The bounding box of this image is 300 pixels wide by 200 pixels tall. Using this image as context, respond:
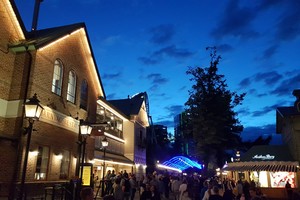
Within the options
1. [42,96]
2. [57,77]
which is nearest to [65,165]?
[42,96]

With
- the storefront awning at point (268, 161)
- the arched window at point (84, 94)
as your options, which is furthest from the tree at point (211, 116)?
the arched window at point (84, 94)

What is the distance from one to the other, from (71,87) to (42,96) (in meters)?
3.52

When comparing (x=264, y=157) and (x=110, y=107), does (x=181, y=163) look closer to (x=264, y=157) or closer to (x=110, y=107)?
(x=110, y=107)

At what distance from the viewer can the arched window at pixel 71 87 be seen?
18172 mm

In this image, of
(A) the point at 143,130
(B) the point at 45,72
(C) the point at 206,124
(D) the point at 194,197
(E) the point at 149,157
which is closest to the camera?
(B) the point at 45,72

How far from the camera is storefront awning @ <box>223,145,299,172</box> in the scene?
22.2m

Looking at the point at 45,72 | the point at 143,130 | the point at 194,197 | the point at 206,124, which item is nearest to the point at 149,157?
the point at 143,130

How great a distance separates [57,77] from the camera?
1698 cm

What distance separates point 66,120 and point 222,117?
1773cm

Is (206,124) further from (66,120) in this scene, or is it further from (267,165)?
(66,120)

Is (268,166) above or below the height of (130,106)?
below

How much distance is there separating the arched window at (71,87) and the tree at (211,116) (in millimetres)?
15478

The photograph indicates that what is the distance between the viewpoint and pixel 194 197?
17.0 m

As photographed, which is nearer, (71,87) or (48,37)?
(48,37)
